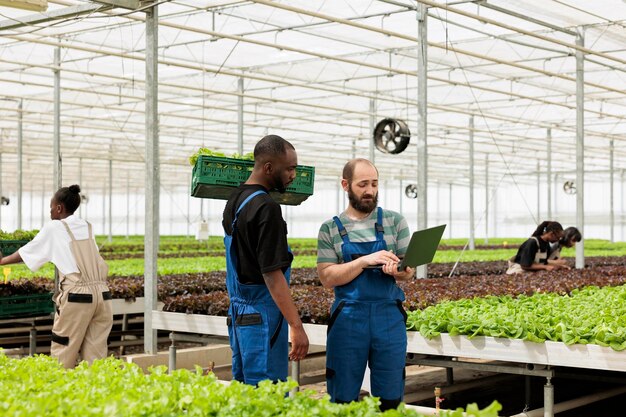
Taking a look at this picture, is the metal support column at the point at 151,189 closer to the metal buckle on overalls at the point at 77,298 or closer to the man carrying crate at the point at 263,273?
the metal buckle on overalls at the point at 77,298

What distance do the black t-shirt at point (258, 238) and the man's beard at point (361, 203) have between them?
0.44 metres

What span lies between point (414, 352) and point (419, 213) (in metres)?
5.43

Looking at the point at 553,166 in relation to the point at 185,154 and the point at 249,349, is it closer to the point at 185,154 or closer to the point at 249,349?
the point at 185,154

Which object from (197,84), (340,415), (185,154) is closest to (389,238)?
(340,415)

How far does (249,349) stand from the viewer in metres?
3.86

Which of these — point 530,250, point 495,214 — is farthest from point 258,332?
point 495,214

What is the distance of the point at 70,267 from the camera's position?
19.6 ft

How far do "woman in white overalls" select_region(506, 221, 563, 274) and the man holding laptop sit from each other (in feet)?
20.1

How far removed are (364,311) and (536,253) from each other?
708cm

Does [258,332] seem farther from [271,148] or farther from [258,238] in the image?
[271,148]

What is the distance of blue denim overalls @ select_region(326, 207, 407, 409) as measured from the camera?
3996mm

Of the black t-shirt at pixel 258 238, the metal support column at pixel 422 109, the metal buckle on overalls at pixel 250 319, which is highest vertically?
the metal support column at pixel 422 109

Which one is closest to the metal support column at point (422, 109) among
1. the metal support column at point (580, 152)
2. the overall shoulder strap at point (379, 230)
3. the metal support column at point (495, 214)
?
the metal support column at point (580, 152)

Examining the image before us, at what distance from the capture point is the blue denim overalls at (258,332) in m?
3.84
